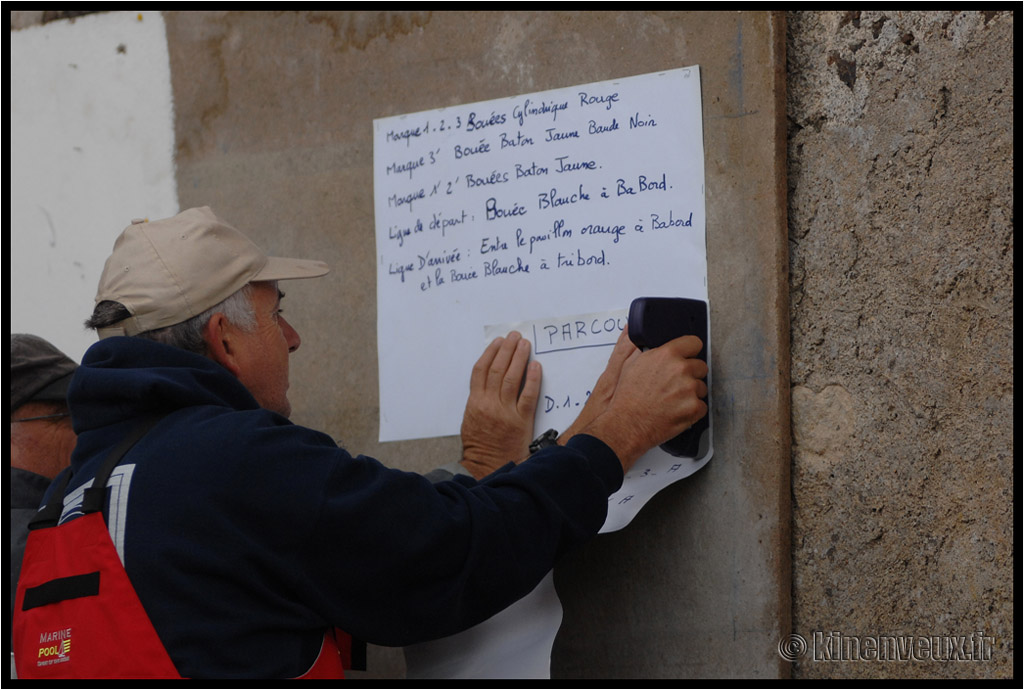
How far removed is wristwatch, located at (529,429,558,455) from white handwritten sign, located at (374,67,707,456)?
0.32 ft

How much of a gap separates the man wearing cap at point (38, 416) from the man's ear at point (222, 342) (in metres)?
0.45

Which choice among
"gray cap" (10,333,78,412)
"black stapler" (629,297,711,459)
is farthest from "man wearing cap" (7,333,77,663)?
"black stapler" (629,297,711,459)

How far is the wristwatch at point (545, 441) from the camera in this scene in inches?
77.3

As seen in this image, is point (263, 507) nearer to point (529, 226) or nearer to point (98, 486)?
point (98, 486)

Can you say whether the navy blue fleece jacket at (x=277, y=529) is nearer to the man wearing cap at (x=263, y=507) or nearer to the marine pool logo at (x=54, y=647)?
the man wearing cap at (x=263, y=507)

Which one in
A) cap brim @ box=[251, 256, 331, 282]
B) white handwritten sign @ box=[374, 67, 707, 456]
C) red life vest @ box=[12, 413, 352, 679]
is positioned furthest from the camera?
white handwritten sign @ box=[374, 67, 707, 456]

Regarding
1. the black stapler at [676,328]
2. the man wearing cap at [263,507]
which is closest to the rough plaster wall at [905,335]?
the black stapler at [676,328]

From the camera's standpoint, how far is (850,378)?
76.0 inches

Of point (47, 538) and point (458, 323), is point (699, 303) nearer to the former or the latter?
point (458, 323)

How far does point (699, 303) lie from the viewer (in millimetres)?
1985

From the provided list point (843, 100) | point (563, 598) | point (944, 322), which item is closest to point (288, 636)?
point (563, 598)

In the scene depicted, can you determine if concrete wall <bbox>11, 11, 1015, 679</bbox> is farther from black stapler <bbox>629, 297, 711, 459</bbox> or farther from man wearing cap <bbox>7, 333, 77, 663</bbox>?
man wearing cap <bbox>7, 333, 77, 663</bbox>

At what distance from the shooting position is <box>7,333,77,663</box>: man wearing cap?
6.95 feet

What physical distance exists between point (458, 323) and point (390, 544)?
2.55 ft
